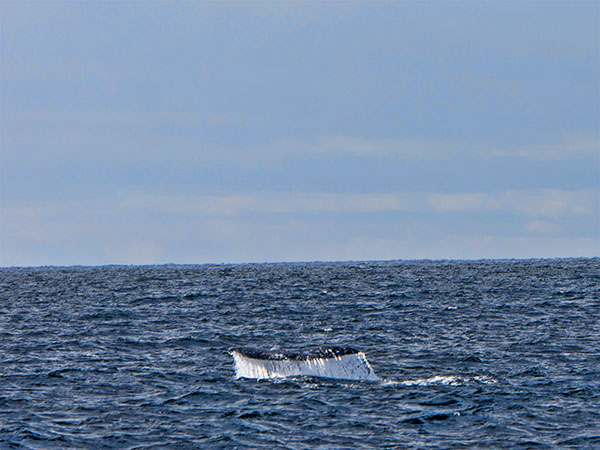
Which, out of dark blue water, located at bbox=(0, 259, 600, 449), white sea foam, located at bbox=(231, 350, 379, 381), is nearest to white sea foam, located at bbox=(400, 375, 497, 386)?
dark blue water, located at bbox=(0, 259, 600, 449)

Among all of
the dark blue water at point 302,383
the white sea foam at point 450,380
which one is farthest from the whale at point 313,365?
the white sea foam at point 450,380

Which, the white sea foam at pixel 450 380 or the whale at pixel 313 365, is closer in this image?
the white sea foam at pixel 450 380

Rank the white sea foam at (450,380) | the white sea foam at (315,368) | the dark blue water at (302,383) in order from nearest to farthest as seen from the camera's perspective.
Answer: the dark blue water at (302,383) < the white sea foam at (450,380) < the white sea foam at (315,368)

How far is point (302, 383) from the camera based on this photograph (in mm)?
27781

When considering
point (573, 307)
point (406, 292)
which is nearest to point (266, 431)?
point (573, 307)

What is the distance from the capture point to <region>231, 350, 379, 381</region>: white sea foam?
94.0ft

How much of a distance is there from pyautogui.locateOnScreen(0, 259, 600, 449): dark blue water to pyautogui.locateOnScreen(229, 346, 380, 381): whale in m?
0.65

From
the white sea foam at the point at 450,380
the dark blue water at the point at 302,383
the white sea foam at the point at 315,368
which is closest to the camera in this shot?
the dark blue water at the point at 302,383

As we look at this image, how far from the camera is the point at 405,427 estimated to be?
21.8m

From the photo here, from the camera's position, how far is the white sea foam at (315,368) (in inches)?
1128

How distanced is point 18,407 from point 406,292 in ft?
176

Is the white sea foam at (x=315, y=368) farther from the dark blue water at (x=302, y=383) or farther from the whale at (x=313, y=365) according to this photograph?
the dark blue water at (x=302, y=383)

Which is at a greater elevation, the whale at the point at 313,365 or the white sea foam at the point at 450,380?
the whale at the point at 313,365

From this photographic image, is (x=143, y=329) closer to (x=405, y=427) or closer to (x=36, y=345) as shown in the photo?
(x=36, y=345)
